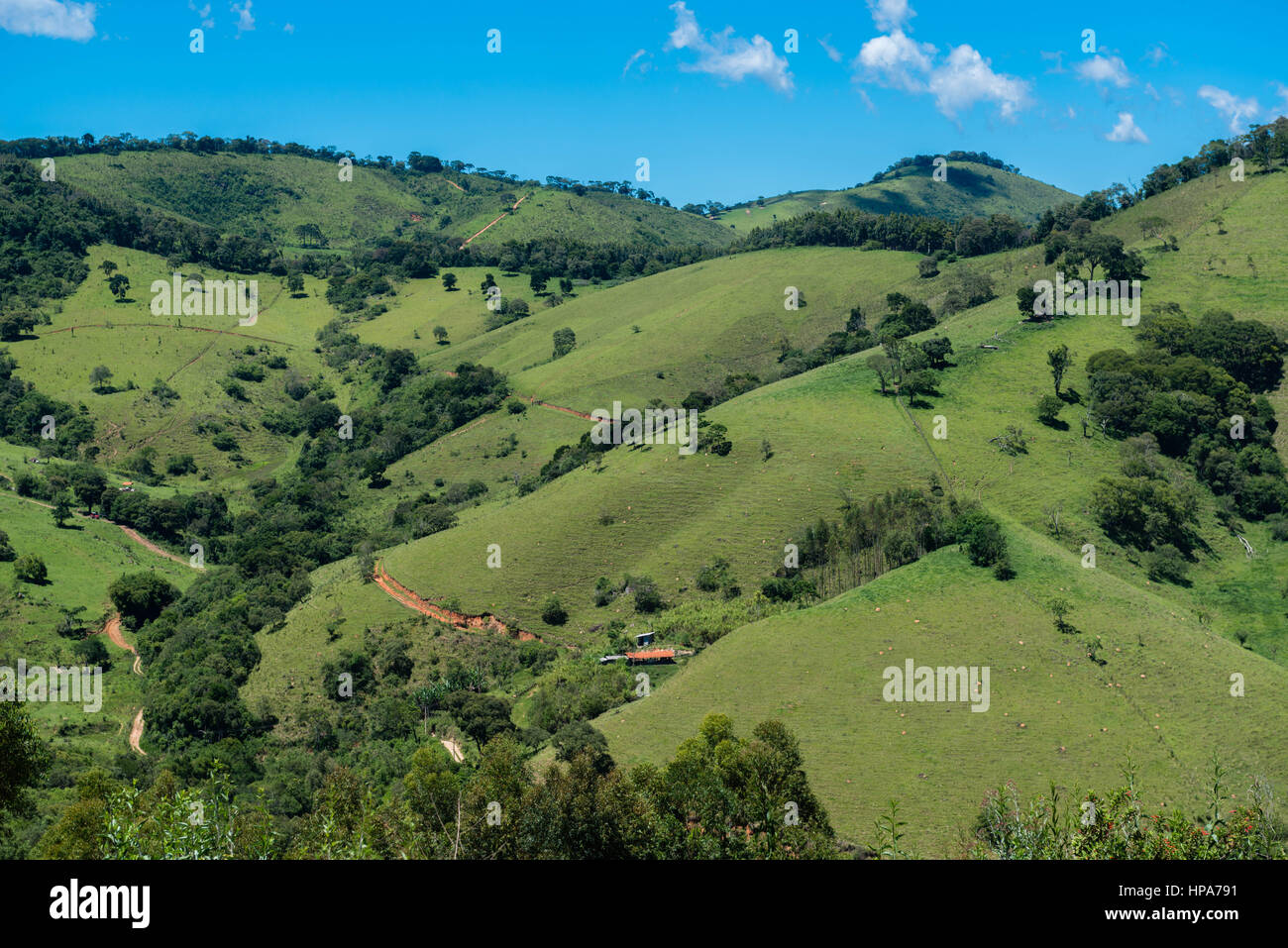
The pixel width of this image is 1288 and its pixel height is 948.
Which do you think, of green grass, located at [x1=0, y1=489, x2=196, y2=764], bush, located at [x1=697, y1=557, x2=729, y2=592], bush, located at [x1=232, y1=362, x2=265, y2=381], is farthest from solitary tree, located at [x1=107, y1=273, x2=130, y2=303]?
bush, located at [x1=697, y1=557, x2=729, y2=592]

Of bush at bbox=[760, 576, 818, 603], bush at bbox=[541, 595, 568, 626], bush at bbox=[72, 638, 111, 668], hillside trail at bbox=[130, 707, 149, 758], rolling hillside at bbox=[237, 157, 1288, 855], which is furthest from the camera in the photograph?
bush at bbox=[72, 638, 111, 668]

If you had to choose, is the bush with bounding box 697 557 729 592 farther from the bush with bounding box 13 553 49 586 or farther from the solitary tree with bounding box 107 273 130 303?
the solitary tree with bounding box 107 273 130 303

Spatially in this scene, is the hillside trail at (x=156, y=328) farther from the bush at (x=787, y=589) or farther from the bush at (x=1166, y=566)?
the bush at (x=1166, y=566)

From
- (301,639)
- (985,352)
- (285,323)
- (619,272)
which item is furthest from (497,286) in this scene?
(301,639)

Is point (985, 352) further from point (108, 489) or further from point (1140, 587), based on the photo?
Result: point (108, 489)

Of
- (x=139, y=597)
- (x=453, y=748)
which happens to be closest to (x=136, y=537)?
(x=139, y=597)

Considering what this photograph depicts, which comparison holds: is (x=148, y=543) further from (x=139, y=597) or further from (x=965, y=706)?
(x=965, y=706)
